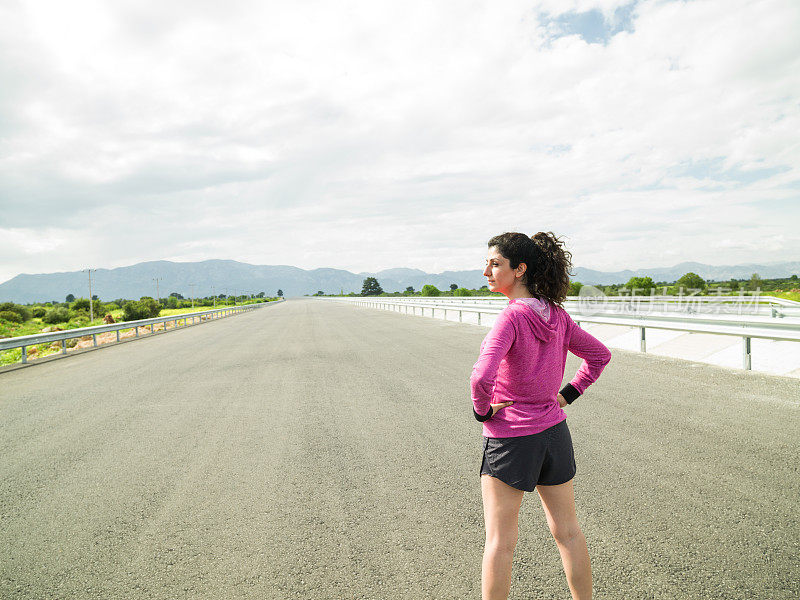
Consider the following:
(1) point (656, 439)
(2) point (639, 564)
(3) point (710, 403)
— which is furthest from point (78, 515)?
(3) point (710, 403)

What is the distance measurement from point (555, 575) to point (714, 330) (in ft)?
29.0

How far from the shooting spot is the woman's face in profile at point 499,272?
238cm

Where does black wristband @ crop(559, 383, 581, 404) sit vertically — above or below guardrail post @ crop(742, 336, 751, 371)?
above

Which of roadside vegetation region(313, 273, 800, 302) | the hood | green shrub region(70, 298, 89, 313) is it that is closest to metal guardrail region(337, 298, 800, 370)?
the hood

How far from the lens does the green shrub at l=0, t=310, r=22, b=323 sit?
5350cm

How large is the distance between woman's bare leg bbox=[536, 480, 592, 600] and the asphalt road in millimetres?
415

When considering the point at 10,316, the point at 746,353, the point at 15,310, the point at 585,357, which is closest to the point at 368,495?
the point at 585,357

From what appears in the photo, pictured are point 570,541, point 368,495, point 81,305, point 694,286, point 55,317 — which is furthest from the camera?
point 81,305

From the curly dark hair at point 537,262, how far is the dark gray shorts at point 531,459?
63cm

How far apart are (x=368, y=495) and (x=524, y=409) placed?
2260mm

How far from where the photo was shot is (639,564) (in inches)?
114

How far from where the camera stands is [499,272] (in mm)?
2387

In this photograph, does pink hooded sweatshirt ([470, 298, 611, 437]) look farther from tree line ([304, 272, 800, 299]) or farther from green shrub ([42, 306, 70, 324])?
green shrub ([42, 306, 70, 324])

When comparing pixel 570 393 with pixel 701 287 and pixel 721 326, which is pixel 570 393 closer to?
pixel 721 326
